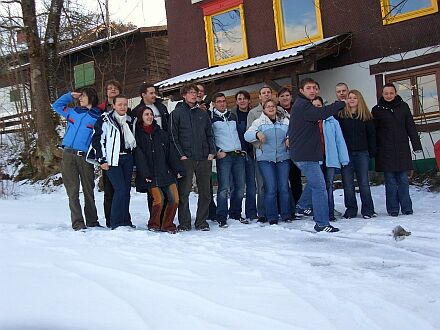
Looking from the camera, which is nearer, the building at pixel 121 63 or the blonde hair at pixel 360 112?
the blonde hair at pixel 360 112

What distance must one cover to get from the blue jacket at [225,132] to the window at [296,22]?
608 centimetres

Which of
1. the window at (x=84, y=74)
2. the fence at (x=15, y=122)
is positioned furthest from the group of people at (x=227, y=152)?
the window at (x=84, y=74)

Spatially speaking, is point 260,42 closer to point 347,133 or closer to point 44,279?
point 347,133

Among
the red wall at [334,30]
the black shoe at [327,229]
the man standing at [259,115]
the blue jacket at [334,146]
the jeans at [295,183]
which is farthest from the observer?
the red wall at [334,30]

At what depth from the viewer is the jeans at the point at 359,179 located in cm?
638

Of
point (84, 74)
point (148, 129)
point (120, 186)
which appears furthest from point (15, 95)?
point (120, 186)

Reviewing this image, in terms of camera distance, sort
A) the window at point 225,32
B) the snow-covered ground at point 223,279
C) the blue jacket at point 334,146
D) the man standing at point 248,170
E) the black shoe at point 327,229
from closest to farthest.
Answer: the snow-covered ground at point 223,279, the black shoe at point 327,229, the blue jacket at point 334,146, the man standing at point 248,170, the window at point 225,32

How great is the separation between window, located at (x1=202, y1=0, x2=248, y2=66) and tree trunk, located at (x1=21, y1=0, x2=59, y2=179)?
490cm

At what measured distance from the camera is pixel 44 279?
3.27 meters

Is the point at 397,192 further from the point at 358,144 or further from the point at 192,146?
the point at 192,146

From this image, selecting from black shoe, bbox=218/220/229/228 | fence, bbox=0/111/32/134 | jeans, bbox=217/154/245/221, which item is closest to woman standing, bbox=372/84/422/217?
jeans, bbox=217/154/245/221

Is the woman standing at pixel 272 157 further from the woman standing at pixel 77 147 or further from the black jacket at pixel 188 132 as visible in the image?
the woman standing at pixel 77 147

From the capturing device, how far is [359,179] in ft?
21.2

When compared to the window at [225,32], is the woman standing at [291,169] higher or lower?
lower
